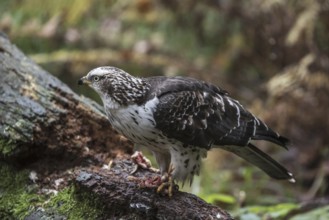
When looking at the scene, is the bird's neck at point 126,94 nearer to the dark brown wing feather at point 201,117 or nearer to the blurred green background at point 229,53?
the dark brown wing feather at point 201,117

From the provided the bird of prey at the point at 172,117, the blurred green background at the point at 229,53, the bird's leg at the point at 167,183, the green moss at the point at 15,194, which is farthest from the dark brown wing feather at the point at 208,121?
the blurred green background at the point at 229,53

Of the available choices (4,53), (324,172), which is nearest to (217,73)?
(324,172)

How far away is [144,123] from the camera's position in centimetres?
330

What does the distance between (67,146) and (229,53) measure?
423 cm

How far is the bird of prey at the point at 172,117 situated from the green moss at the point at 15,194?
0.62 metres

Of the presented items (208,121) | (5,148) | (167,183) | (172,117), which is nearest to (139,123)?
(172,117)

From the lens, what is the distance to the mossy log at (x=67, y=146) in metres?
3.17

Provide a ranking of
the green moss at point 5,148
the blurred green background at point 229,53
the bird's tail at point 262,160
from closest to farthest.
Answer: the green moss at point 5,148 < the bird's tail at point 262,160 < the blurred green background at point 229,53

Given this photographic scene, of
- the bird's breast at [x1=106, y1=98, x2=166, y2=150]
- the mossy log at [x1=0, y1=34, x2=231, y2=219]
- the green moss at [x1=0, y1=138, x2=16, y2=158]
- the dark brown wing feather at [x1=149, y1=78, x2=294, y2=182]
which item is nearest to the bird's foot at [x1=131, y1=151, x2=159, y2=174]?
the mossy log at [x1=0, y1=34, x2=231, y2=219]

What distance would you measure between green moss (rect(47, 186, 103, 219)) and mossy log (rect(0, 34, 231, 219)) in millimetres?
35

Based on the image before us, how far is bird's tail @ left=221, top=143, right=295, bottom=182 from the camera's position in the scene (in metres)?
3.85

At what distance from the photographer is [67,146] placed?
12.3 ft

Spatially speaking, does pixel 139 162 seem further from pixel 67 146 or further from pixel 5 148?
pixel 5 148

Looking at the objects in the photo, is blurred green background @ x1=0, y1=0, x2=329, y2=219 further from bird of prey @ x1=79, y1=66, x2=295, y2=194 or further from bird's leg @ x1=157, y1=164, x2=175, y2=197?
bird's leg @ x1=157, y1=164, x2=175, y2=197
